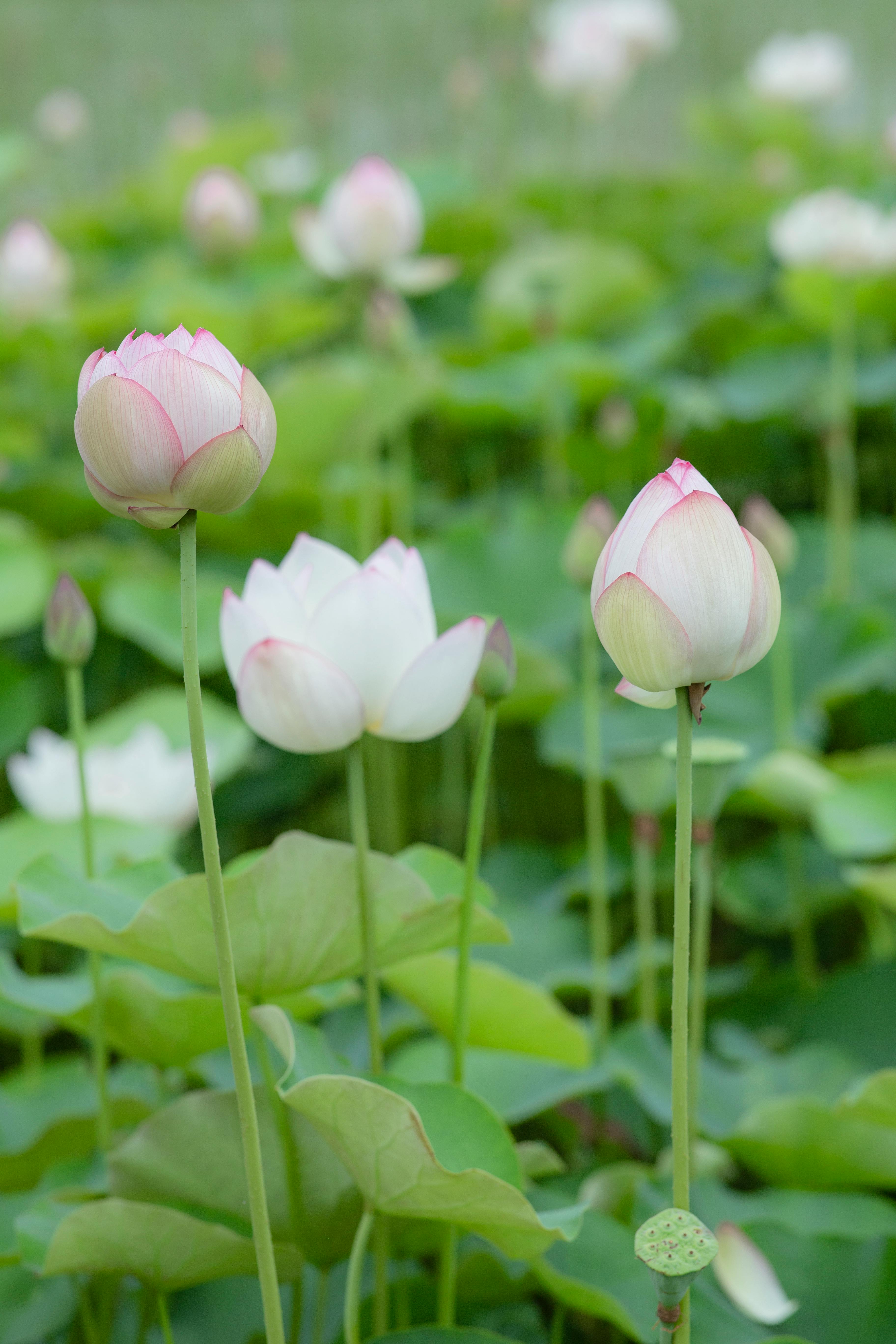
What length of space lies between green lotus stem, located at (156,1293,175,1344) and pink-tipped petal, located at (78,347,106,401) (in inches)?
15.1

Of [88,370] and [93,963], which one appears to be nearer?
[88,370]

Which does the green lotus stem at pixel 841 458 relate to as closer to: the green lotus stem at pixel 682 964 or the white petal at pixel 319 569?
the white petal at pixel 319 569

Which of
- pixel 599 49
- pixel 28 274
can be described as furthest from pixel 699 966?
pixel 599 49

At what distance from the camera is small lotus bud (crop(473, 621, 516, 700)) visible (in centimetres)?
49

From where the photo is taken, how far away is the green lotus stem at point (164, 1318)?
1.73ft

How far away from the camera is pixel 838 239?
1.33 m

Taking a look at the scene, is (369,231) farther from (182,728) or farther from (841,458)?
(841,458)

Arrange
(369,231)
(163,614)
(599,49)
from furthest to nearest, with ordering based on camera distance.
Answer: (599,49) < (163,614) < (369,231)

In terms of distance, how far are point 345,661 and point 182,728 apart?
0.66 meters

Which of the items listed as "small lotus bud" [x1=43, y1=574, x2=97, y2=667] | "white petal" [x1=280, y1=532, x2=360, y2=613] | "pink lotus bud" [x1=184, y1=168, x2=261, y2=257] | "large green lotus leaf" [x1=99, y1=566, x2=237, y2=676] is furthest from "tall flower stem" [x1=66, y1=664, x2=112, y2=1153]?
"pink lotus bud" [x1=184, y1=168, x2=261, y2=257]

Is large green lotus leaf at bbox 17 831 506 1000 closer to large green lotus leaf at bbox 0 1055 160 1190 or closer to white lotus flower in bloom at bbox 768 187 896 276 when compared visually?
large green lotus leaf at bbox 0 1055 160 1190

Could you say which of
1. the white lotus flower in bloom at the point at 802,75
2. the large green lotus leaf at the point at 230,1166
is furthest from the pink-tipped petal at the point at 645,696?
the white lotus flower in bloom at the point at 802,75

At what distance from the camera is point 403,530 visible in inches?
53.5

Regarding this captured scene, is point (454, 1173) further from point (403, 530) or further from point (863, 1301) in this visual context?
point (403, 530)
